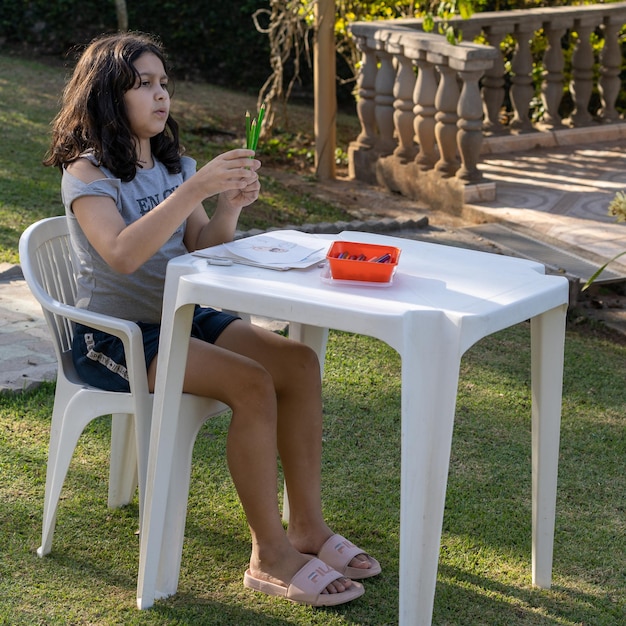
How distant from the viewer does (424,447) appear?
223 cm

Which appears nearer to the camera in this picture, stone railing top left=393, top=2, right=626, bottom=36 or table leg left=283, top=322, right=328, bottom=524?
table leg left=283, top=322, right=328, bottom=524

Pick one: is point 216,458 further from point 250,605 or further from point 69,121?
point 69,121

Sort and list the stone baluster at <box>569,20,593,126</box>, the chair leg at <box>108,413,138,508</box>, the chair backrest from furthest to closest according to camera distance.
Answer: the stone baluster at <box>569,20,593,126</box>, the chair leg at <box>108,413,138,508</box>, the chair backrest

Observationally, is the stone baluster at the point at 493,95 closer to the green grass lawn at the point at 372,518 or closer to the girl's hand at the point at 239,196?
the green grass lawn at the point at 372,518

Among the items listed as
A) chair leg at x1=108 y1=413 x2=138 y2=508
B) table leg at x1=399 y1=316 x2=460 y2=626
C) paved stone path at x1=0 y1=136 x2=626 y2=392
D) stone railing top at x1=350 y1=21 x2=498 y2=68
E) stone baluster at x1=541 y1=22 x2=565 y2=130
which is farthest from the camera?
stone baluster at x1=541 y1=22 x2=565 y2=130

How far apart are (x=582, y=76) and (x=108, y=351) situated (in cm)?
682

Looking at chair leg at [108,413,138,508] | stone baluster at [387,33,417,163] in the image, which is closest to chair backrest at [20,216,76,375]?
chair leg at [108,413,138,508]

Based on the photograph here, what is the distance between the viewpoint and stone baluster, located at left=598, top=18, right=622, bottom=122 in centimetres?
854

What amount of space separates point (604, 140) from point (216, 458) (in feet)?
20.3

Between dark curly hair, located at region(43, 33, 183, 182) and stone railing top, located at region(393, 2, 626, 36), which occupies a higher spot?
stone railing top, located at region(393, 2, 626, 36)

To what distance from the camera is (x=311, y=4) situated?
7371mm

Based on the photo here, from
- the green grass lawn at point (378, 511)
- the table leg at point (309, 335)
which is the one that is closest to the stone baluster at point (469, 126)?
the green grass lawn at point (378, 511)

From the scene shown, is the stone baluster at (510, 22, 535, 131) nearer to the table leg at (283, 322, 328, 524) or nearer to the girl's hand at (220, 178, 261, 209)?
the table leg at (283, 322, 328, 524)

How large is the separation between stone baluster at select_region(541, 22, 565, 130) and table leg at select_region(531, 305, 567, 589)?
614cm
